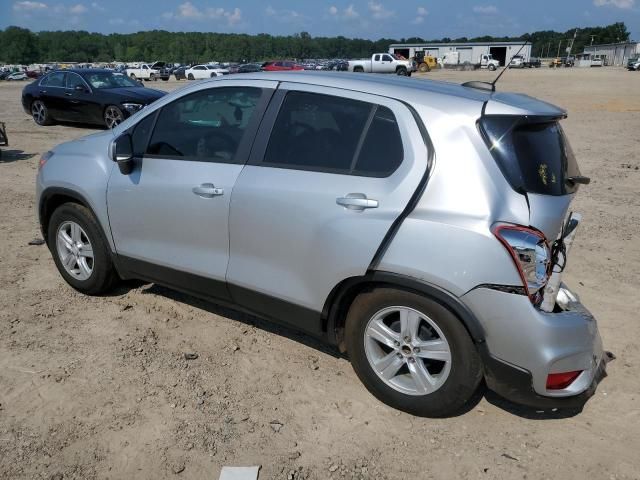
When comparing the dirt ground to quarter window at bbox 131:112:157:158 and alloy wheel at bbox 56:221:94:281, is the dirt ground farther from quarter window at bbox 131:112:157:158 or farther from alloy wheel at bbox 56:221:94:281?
quarter window at bbox 131:112:157:158

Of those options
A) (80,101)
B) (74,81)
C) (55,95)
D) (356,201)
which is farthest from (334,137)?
(55,95)

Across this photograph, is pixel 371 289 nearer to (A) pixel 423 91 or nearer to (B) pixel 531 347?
(B) pixel 531 347

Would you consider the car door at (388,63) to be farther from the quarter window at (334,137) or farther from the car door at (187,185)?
the quarter window at (334,137)

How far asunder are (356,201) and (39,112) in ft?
48.7

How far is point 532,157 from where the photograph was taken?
9.50ft

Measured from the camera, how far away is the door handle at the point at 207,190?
3504mm

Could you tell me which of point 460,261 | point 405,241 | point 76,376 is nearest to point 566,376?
point 460,261

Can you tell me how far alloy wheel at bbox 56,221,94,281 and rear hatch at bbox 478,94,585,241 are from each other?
3134 millimetres

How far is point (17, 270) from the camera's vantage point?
521cm

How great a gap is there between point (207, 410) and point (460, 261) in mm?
1649

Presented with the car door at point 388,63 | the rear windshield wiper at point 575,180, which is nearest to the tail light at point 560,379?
the rear windshield wiper at point 575,180

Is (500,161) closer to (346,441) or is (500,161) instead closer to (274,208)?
(274,208)

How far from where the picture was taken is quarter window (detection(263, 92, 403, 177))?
9.94ft

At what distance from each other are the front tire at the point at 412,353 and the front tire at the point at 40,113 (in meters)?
14.4
